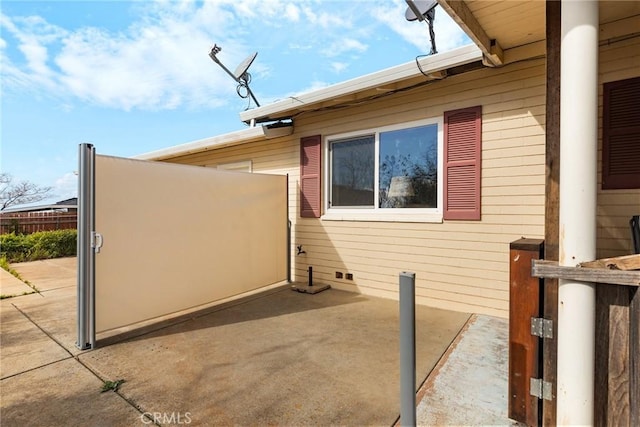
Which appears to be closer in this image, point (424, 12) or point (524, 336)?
point (524, 336)

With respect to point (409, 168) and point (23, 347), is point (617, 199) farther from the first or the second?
point (23, 347)

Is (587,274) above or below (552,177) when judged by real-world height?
below

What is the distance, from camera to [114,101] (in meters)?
13.3

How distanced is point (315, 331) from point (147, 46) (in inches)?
309

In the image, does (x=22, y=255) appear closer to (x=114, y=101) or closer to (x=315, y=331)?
(x=114, y=101)

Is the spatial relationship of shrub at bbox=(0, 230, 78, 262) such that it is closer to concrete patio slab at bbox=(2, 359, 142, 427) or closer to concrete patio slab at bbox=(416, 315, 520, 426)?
concrete patio slab at bbox=(2, 359, 142, 427)

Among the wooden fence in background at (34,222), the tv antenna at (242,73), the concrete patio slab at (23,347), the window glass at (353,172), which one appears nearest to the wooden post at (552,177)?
the window glass at (353,172)

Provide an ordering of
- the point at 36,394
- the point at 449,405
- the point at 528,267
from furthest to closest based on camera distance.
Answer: the point at 36,394
the point at 449,405
the point at 528,267

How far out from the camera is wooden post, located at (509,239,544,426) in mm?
1726

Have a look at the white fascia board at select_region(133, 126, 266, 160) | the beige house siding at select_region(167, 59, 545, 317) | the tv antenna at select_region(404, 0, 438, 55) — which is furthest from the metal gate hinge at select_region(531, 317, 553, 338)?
the white fascia board at select_region(133, 126, 266, 160)

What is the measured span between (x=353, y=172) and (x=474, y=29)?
8.14 ft

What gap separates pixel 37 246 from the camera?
28.0 feet

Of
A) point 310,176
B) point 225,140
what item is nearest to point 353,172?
point 310,176

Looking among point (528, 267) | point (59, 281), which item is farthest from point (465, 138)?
point (59, 281)
